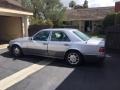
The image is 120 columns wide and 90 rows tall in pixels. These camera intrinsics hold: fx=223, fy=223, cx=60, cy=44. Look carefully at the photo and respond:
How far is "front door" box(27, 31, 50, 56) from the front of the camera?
10.5m

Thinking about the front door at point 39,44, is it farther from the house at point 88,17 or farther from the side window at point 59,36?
the house at point 88,17

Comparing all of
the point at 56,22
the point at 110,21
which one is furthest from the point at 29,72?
the point at 56,22

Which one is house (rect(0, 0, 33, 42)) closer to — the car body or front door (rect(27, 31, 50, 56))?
the car body

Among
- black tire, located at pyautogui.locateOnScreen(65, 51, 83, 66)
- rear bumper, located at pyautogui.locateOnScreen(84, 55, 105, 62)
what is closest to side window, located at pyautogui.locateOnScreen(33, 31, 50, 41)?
black tire, located at pyautogui.locateOnScreen(65, 51, 83, 66)

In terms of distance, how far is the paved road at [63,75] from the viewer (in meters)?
6.79

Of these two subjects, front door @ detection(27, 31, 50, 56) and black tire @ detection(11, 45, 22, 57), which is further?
black tire @ detection(11, 45, 22, 57)

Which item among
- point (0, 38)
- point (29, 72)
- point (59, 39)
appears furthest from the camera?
point (0, 38)

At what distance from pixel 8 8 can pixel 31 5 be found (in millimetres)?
19876

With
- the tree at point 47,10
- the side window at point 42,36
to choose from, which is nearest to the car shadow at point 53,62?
the side window at point 42,36

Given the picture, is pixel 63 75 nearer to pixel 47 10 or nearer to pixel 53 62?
pixel 53 62

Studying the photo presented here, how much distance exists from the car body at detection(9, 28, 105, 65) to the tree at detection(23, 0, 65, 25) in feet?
83.4

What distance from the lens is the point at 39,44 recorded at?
10.6 m

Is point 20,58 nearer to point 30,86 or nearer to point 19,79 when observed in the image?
point 19,79

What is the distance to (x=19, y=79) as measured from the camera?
24.5ft
